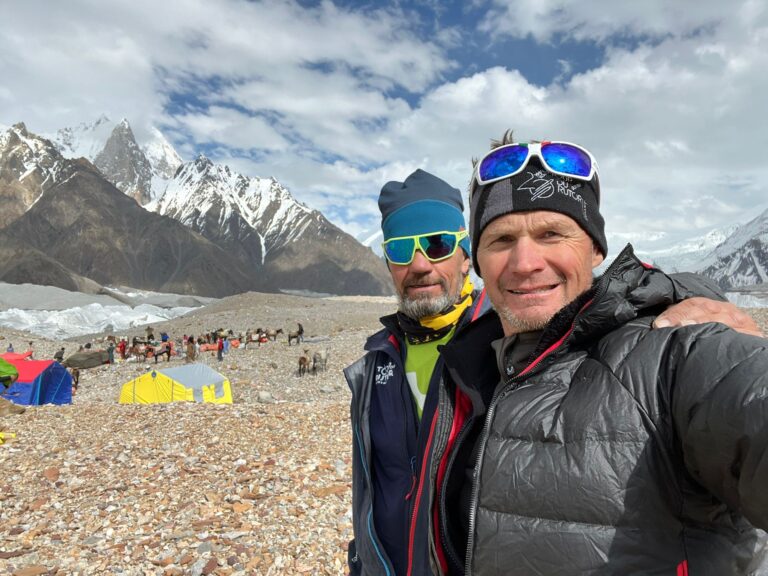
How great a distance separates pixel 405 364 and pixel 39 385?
1769 cm

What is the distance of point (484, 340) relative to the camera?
73.4 inches

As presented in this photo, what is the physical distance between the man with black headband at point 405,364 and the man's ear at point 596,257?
497mm

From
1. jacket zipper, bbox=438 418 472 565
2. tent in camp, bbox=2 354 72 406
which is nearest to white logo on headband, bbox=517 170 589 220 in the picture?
jacket zipper, bbox=438 418 472 565

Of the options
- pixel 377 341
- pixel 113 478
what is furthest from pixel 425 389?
pixel 113 478

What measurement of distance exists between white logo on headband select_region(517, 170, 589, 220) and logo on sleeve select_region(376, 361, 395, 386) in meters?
1.20

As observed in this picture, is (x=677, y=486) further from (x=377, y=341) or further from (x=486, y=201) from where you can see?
(x=377, y=341)

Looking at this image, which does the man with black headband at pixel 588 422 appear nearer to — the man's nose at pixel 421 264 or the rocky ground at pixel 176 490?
the man's nose at pixel 421 264

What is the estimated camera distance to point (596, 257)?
1815 millimetres

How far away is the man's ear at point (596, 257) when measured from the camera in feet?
5.75

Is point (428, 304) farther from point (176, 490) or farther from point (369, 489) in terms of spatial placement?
point (176, 490)

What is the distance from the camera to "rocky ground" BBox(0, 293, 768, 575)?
5203 millimetres

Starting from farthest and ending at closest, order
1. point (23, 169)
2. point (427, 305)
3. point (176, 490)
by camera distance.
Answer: point (23, 169) → point (176, 490) → point (427, 305)

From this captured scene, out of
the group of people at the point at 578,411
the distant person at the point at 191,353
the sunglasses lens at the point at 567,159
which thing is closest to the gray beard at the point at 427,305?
the group of people at the point at 578,411

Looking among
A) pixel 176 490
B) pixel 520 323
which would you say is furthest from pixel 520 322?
pixel 176 490
